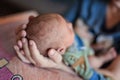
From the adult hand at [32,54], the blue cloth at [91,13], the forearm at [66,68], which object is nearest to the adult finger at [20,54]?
the adult hand at [32,54]

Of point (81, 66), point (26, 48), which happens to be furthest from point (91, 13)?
point (26, 48)

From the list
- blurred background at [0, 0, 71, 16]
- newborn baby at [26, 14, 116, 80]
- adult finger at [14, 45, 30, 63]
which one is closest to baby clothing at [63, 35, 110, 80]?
newborn baby at [26, 14, 116, 80]

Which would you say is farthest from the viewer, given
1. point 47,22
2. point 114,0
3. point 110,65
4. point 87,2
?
point 87,2

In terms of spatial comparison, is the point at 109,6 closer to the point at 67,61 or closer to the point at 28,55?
the point at 67,61

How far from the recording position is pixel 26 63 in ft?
2.54

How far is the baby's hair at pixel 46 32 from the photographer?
73cm

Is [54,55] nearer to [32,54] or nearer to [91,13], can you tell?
[32,54]

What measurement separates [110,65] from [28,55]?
40 cm

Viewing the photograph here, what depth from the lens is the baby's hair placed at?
0.73 meters

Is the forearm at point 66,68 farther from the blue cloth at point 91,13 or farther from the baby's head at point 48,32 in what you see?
the blue cloth at point 91,13

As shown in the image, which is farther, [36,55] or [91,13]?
[91,13]

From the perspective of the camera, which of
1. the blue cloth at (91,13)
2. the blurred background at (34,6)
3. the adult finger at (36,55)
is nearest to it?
the adult finger at (36,55)

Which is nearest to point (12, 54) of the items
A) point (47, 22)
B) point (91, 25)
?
point (47, 22)

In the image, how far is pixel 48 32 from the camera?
0.73m
